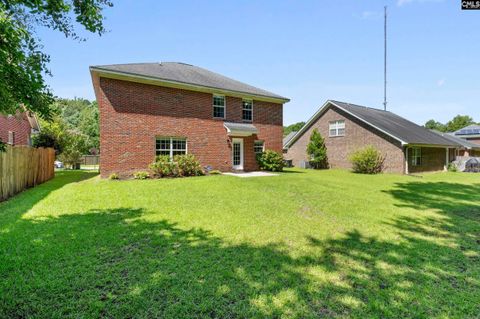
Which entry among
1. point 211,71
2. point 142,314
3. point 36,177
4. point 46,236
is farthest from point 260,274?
point 211,71

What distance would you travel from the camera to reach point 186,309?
2.81 meters

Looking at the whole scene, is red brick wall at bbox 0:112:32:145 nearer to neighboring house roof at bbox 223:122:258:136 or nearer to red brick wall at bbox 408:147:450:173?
neighboring house roof at bbox 223:122:258:136

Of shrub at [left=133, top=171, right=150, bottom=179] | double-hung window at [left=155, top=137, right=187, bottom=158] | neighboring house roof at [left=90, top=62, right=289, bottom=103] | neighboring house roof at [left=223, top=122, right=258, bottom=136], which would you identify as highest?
neighboring house roof at [left=90, top=62, right=289, bottom=103]

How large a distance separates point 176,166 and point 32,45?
381 inches

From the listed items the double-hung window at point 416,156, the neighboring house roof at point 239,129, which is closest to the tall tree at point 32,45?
the neighboring house roof at point 239,129

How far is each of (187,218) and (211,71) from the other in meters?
16.8

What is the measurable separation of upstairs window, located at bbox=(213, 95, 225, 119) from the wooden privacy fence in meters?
9.91

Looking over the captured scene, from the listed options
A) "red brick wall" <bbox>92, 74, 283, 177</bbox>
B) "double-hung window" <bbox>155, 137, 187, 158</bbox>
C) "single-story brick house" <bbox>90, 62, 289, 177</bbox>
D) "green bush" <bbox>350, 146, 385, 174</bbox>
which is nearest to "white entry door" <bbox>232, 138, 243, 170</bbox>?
"single-story brick house" <bbox>90, 62, 289, 177</bbox>

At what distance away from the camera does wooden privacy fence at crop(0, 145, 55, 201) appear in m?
8.80

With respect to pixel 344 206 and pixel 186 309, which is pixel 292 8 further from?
pixel 186 309

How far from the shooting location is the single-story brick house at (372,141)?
20.3 meters

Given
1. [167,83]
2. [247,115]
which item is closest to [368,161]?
[247,115]

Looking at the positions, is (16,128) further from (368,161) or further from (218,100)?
(368,161)

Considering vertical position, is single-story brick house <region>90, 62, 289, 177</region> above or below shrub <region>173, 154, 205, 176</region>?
above
